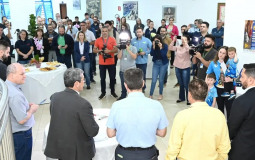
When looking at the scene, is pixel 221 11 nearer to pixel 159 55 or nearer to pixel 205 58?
pixel 159 55

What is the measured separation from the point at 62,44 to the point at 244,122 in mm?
5842

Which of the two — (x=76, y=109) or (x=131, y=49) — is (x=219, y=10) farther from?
(x=76, y=109)

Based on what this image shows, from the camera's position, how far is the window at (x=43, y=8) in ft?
52.7

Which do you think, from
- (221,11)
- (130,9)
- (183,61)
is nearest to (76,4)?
(130,9)

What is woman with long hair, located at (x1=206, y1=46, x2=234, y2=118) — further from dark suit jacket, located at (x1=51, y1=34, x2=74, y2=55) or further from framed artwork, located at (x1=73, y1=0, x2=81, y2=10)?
framed artwork, located at (x1=73, y1=0, x2=81, y2=10)

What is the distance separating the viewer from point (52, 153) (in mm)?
2680

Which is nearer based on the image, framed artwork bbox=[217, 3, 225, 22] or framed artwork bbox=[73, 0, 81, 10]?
framed artwork bbox=[217, 3, 225, 22]

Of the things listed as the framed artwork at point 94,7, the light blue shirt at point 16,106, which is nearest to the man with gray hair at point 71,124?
the light blue shirt at point 16,106

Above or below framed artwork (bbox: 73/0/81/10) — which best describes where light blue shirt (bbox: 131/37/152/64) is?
below

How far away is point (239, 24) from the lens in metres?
5.44

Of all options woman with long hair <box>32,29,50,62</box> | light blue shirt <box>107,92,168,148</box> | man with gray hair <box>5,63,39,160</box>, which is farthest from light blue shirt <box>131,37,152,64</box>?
light blue shirt <box>107,92,168,148</box>

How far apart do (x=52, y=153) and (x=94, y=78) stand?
6249 mm

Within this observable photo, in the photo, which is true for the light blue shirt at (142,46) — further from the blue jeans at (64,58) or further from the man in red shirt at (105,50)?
the blue jeans at (64,58)

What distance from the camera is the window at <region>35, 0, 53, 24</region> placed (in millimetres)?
16078
